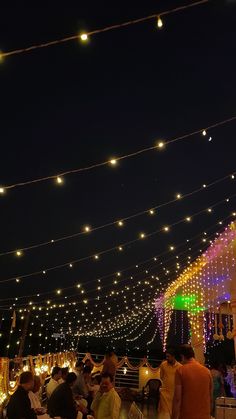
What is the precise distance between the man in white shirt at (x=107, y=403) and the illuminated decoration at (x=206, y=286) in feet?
18.0

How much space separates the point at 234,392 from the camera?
8.85 metres

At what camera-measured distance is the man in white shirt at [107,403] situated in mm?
3920

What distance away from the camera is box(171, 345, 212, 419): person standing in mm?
3000

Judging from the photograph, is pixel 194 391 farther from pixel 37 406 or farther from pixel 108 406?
pixel 37 406

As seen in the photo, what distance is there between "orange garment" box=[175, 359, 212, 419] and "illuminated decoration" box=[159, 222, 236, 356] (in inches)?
237

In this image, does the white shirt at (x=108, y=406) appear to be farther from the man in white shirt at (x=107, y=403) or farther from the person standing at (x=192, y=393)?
the person standing at (x=192, y=393)

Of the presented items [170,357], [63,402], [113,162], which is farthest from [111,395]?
[113,162]

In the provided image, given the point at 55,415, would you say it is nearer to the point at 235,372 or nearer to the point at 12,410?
the point at 12,410

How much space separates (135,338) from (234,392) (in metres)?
11.6

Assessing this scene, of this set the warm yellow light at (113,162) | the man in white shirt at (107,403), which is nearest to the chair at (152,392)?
the man in white shirt at (107,403)

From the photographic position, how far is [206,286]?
34.8ft

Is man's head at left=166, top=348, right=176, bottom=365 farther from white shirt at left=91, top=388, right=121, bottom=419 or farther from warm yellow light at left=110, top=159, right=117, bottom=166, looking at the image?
warm yellow light at left=110, top=159, right=117, bottom=166

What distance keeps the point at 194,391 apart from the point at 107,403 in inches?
50.1

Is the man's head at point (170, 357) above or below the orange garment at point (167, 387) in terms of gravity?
above
